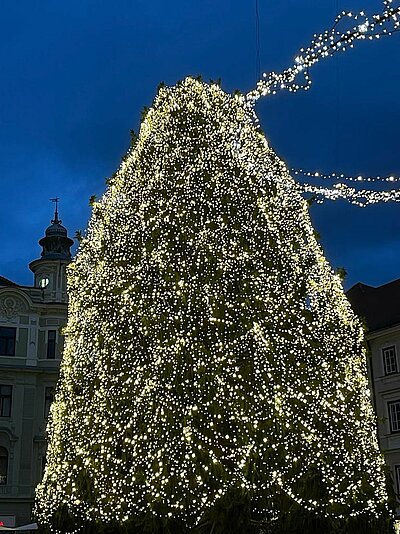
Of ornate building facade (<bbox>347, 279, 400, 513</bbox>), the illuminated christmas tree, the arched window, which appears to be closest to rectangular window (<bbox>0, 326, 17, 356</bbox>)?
the arched window

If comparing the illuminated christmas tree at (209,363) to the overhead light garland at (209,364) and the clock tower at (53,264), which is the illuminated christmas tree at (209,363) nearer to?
the overhead light garland at (209,364)

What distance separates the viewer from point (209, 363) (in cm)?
939

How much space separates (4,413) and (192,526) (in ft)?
66.9

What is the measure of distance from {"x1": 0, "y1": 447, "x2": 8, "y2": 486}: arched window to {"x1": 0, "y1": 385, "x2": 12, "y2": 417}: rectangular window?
1.43 meters

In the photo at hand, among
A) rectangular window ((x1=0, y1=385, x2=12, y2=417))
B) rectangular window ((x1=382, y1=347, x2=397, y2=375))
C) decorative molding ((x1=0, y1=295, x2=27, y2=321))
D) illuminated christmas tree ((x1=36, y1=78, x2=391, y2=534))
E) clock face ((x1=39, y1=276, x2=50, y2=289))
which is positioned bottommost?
illuminated christmas tree ((x1=36, y1=78, x2=391, y2=534))

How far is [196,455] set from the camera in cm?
888

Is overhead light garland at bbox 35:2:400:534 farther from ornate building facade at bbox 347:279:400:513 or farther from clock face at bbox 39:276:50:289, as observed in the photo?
clock face at bbox 39:276:50:289

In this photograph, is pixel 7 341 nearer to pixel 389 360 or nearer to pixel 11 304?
pixel 11 304

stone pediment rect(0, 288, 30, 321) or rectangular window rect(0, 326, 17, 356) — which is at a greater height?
stone pediment rect(0, 288, 30, 321)

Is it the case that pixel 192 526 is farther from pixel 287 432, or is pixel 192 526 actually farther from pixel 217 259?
pixel 217 259

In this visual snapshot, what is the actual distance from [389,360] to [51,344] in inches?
563

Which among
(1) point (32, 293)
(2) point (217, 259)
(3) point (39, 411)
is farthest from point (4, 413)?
(2) point (217, 259)

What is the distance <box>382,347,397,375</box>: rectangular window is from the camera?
26.9 m

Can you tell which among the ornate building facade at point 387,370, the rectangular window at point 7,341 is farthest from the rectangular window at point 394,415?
the rectangular window at point 7,341
